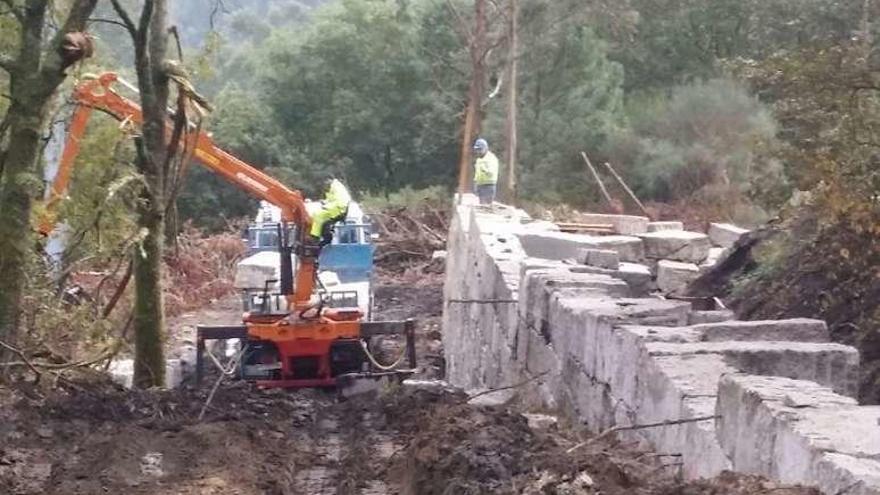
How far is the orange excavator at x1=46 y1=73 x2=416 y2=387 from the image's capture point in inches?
550

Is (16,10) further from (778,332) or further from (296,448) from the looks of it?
(778,332)

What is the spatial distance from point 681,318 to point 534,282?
201 cm

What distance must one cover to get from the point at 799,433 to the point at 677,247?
13930 millimetres

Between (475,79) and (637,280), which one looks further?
(475,79)

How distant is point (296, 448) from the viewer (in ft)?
33.2

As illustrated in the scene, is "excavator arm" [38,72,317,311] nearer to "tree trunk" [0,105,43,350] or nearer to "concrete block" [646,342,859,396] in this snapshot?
"tree trunk" [0,105,43,350]

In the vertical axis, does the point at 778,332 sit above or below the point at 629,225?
below

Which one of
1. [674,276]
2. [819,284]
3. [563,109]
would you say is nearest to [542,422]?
[819,284]

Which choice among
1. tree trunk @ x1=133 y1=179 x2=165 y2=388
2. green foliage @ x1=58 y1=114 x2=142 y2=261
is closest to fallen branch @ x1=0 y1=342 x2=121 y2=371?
tree trunk @ x1=133 y1=179 x2=165 y2=388

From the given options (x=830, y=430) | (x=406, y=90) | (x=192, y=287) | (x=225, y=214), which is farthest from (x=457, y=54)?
(x=830, y=430)

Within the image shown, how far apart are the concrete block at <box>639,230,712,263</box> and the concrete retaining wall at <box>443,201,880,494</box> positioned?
6.64 m

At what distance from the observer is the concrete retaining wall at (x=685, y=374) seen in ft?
15.1

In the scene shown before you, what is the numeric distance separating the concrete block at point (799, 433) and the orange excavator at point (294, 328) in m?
8.92

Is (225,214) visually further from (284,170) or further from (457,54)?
(457,54)
